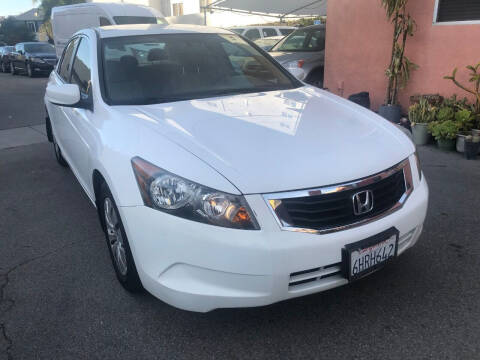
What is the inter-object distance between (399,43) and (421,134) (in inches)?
64.6

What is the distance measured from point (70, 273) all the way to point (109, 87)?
130 cm

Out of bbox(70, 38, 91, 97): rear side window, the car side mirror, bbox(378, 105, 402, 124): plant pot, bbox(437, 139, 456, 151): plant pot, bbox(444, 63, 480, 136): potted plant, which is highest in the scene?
bbox(70, 38, 91, 97): rear side window

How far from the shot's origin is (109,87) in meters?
2.87

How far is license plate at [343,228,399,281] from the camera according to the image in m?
1.95

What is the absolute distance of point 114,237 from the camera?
2.62 m

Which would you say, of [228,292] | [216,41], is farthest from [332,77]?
[228,292]

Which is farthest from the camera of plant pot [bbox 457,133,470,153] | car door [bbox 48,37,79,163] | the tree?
the tree

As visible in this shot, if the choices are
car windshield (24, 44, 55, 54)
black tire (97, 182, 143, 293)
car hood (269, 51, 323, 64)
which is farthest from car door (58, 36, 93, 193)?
car windshield (24, 44, 55, 54)

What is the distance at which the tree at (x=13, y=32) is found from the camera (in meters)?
38.3

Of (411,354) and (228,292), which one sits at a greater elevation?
(228,292)

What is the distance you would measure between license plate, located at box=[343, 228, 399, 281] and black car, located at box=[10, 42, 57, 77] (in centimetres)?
1846

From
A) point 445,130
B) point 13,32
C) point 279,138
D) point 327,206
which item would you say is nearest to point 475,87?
point 445,130

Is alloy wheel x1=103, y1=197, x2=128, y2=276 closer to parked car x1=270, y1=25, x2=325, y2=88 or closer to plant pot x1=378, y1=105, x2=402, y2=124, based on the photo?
plant pot x1=378, y1=105, x2=402, y2=124

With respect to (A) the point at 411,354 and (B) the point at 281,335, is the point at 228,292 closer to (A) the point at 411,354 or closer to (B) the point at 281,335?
(B) the point at 281,335
